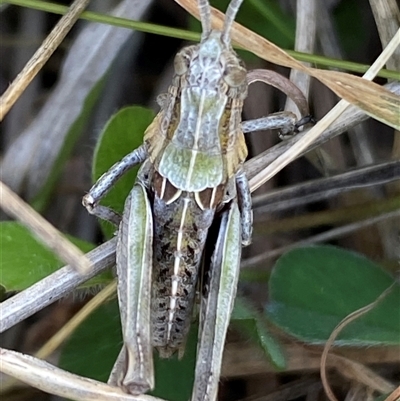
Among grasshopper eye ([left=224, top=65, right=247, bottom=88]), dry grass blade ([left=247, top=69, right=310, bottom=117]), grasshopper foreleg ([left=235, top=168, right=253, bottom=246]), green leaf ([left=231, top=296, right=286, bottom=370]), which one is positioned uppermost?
dry grass blade ([left=247, top=69, right=310, bottom=117])

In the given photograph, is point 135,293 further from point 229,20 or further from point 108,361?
point 229,20

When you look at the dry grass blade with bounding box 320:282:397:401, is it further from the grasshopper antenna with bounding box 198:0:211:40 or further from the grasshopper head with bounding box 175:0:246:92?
the grasshopper antenna with bounding box 198:0:211:40

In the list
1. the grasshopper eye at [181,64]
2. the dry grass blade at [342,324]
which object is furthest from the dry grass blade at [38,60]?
the dry grass blade at [342,324]

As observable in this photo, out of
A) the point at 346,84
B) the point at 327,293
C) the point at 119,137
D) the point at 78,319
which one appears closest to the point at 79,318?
the point at 78,319

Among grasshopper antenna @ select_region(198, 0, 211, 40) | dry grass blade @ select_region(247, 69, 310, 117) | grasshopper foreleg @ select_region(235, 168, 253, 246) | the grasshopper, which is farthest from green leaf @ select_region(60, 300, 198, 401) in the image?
grasshopper antenna @ select_region(198, 0, 211, 40)

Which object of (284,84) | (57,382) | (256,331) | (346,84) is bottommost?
(57,382)
